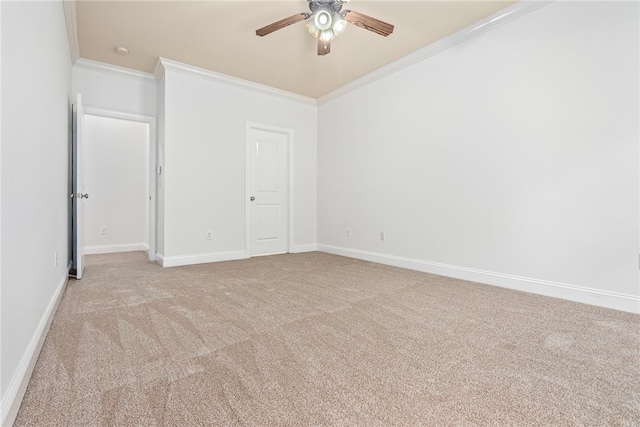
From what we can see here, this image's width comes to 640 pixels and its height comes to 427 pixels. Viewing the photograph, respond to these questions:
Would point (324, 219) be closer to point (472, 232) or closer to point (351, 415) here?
point (472, 232)

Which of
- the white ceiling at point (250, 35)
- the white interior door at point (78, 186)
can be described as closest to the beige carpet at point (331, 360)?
the white interior door at point (78, 186)

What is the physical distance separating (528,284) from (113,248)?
6.20 m

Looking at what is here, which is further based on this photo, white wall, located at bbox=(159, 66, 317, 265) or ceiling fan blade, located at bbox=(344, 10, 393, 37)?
white wall, located at bbox=(159, 66, 317, 265)

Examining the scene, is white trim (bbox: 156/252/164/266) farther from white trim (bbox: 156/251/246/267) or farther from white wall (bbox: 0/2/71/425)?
white wall (bbox: 0/2/71/425)

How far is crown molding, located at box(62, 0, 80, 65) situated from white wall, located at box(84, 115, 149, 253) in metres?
1.75

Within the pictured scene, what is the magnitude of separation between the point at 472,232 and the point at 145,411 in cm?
315

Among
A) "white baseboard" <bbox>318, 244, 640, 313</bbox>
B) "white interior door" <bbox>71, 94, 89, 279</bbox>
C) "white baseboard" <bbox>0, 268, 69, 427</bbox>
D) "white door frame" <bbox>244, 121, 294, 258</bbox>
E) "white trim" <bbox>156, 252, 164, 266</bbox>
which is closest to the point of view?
"white baseboard" <bbox>0, 268, 69, 427</bbox>

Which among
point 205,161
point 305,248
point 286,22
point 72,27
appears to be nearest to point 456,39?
point 286,22

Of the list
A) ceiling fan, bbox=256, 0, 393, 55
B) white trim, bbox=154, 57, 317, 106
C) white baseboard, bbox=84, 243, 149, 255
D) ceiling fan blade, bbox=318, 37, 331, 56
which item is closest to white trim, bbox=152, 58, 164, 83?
white trim, bbox=154, 57, 317, 106

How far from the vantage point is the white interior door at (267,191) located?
4.82 m

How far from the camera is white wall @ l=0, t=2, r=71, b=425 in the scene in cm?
118

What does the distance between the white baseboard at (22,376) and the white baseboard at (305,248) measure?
3.51 m

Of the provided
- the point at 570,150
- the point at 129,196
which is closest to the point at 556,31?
the point at 570,150

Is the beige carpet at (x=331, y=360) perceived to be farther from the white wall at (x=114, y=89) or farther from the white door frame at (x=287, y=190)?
the white wall at (x=114, y=89)
